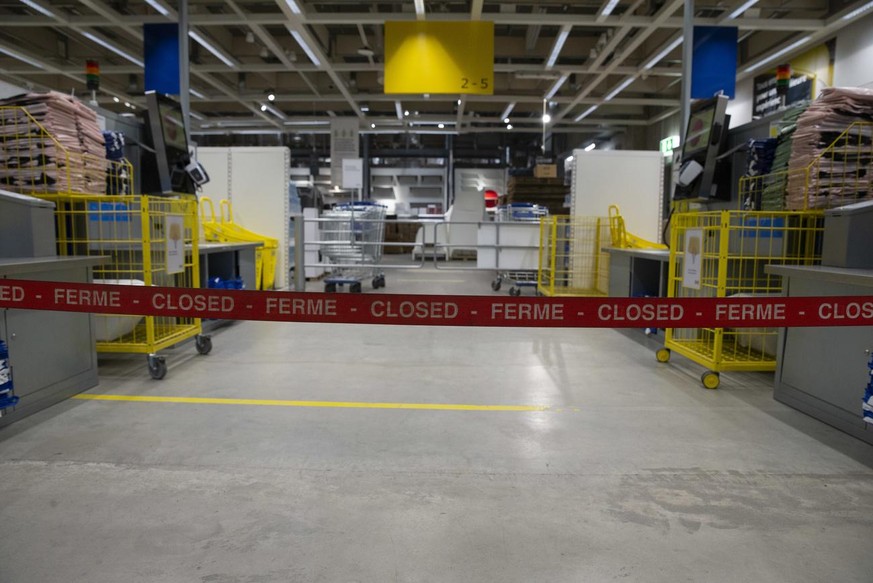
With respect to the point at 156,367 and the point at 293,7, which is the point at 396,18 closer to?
the point at 293,7

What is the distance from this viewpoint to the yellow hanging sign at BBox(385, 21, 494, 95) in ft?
27.3

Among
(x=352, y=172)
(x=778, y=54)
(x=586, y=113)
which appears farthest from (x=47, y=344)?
(x=586, y=113)

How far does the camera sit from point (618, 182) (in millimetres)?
8391

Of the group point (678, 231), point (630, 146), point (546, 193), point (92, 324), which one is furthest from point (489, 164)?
point (92, 324)

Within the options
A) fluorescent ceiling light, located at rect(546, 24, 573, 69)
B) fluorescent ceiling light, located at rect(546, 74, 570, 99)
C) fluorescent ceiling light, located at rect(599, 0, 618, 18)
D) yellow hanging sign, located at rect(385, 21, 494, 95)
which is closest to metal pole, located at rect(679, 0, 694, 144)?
fluorescent ceiling light, located at rect(599, 0, 618, 18)

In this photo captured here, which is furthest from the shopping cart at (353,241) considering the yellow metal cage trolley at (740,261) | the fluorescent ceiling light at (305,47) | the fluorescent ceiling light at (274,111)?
the fluorescent ceiling light at (274,111)

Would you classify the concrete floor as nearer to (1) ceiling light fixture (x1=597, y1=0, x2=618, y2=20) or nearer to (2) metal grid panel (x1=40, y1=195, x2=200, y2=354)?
(2) metal grid panel (x1=40, y1=195, x2=200, y2=354)

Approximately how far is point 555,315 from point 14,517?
2202 millimetres

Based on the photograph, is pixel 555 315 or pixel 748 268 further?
pixel 748 268

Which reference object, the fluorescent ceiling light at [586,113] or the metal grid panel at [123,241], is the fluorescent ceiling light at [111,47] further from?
the fluorescent ceiling light at [586,113]

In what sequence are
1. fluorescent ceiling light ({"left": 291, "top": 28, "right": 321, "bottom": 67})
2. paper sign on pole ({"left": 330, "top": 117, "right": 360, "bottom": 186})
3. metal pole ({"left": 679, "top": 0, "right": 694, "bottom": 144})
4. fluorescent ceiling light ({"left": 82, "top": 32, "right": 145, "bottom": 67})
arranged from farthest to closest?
paper sign on pole ({"left": 330, "top": 117, "right": 360, "bottom": 186}) < fluorescent ceiling light ({"left": 82, "top": 32, "right": 145, "bottom": 67}) < fluorescent ceiling light ({"left": 291, "top": 28, "right": 321, "bottom": 67}) < metal pole ({"left": 679, "top": 0, "right": 694, "bottom": 144})

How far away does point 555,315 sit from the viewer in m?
2.13

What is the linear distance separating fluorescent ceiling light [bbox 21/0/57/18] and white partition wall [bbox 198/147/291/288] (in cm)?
353

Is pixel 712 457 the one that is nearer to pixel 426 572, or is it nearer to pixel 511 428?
pixel 511 428
